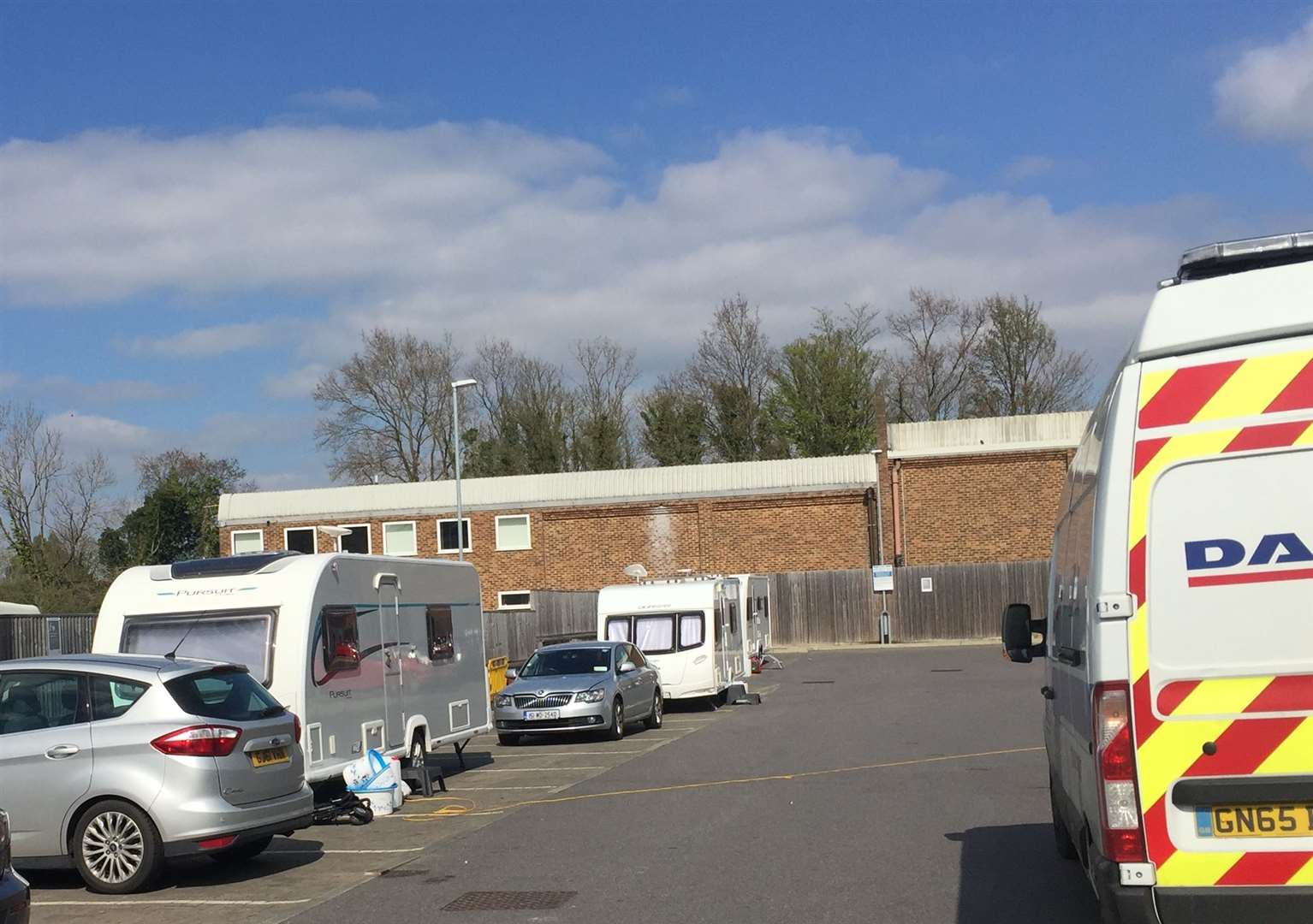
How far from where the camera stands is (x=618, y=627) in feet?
89.8

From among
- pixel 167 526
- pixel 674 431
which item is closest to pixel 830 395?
pixel 674 431

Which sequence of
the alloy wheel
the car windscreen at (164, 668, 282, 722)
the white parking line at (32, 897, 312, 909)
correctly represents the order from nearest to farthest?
the white parking line at (32, 897, 312, 909) → the alloy wheel → the car windscreen at (164, 668, 282, 722)

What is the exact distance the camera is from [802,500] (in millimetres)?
49500

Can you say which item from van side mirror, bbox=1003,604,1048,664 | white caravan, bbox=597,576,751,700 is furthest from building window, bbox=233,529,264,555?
van side mirror, bbox=1003,604,1048,664

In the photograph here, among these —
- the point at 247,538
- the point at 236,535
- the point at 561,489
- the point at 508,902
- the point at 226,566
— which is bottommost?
the point at 508,902

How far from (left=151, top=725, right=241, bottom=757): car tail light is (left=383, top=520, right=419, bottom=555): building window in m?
42.3

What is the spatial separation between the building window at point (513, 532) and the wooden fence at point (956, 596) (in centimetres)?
1359

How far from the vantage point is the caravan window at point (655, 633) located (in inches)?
1058

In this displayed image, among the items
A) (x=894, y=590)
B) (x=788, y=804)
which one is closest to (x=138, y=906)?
(x=788, y=804)

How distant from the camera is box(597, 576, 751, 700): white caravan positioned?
26562mm

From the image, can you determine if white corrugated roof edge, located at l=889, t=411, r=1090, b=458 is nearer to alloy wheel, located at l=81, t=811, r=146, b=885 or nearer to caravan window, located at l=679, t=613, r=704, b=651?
caravan window, located at l=679, t=613, r=704, b=651

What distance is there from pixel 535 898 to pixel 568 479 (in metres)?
42.1

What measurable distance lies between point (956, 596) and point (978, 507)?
3.51 meters

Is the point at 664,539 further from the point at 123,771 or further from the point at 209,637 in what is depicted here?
the point at 123,771
